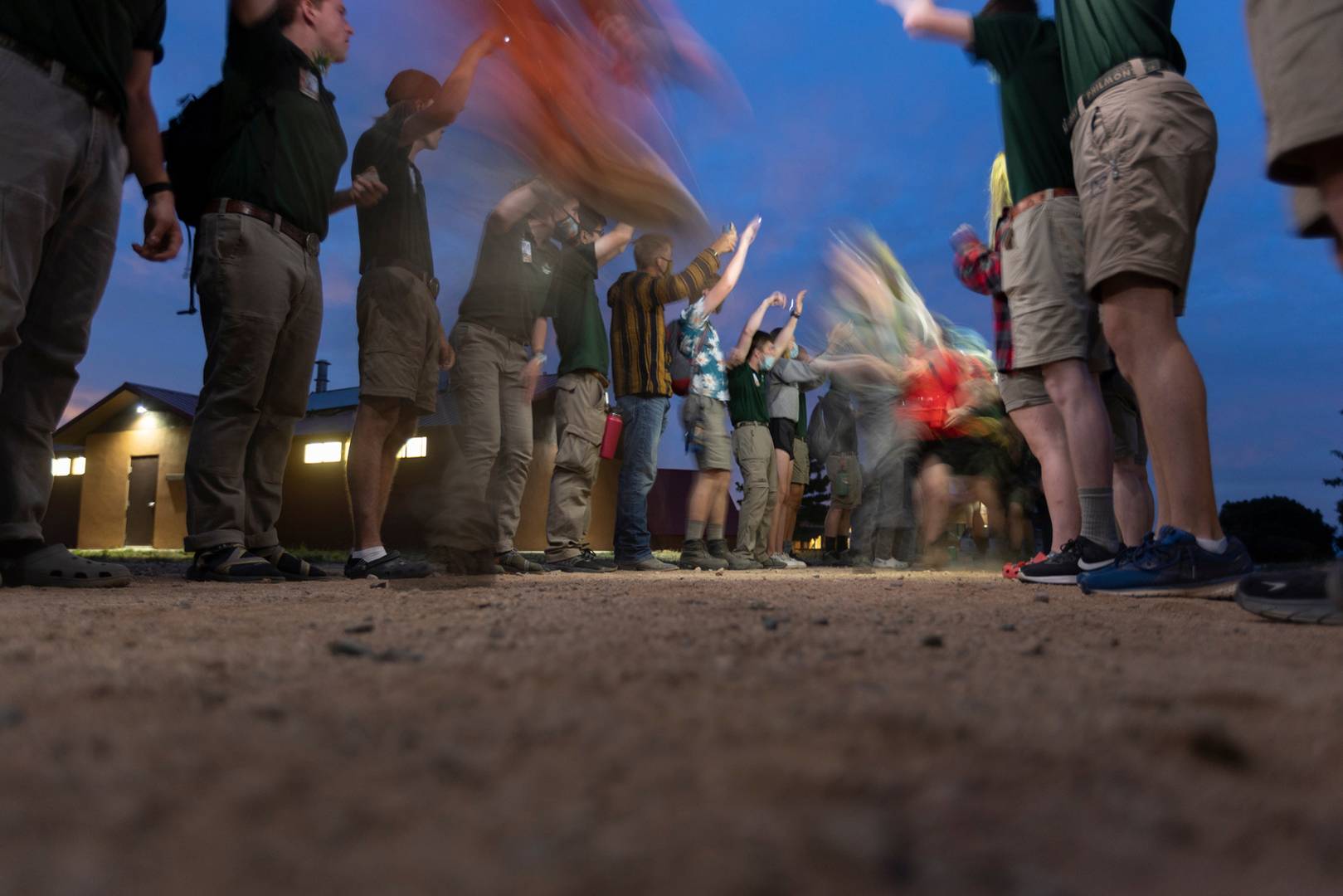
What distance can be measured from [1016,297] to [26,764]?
3.17m

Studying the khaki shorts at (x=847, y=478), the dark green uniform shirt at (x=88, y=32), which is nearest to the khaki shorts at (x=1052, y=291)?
the dark green uniform shirt at (x=88, y=32)

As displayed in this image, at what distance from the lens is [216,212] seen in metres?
2.95

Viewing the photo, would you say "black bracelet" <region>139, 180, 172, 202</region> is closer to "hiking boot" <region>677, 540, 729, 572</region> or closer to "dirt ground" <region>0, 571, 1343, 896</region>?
"dirt ground" <region>0, 571, 1343, 896</region>

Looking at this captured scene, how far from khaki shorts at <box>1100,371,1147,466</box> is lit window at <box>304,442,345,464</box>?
14136 millimetres

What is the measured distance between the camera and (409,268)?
3.48 metres

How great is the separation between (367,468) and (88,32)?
1.67m

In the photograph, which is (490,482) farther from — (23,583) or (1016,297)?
(1016,297)

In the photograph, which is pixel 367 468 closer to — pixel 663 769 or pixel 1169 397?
pixel 1169 397

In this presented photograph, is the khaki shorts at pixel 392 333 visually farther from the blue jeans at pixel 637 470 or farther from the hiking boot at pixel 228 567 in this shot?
the blue jeans at pixel 637 470

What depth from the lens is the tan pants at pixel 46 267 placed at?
7.65 ft

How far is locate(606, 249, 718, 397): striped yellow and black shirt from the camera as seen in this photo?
508 cm

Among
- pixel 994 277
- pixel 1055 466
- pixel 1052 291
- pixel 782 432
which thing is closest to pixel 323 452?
pixel 782 432

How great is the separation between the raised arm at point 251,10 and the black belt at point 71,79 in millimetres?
658

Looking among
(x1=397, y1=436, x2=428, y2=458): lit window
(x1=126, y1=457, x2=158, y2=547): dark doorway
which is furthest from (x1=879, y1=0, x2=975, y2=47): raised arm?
(x1=126, y1=457, x2=158, y2=547): dark doorway
